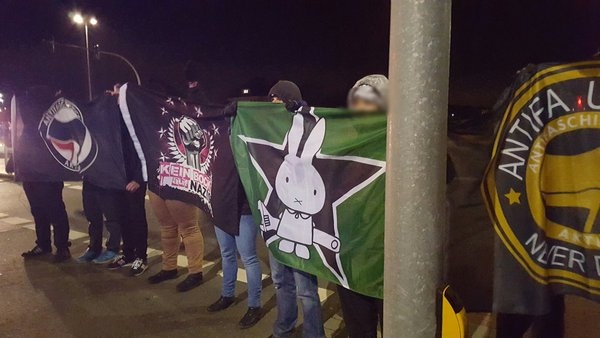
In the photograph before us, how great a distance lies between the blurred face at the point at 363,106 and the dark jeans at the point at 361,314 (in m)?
1.15

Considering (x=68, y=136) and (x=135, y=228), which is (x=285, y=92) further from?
(x=68, y=136)

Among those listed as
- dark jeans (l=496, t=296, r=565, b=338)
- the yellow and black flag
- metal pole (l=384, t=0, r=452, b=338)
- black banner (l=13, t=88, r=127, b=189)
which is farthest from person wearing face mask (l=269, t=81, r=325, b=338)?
black banner (l=13, t=88, r=127, b=189)

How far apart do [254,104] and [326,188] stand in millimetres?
1012

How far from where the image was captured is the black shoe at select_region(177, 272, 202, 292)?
513 centimetres

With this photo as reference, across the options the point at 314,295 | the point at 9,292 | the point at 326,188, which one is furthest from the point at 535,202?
the point at 9,292

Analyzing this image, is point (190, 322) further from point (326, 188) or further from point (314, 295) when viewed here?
point (326, 188)

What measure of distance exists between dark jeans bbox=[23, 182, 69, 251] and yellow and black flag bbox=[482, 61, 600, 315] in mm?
5400

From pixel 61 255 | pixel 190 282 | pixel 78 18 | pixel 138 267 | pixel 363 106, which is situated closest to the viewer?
pixel 363 106

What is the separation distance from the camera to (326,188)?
3281mm

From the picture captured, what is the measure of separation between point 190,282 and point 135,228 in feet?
3.72

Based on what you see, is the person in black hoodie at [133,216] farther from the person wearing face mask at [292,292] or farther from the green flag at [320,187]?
the person wearing face mask at [292,292]

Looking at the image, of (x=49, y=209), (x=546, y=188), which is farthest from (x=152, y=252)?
(x=546, y=188)

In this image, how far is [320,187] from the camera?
10.9 feet

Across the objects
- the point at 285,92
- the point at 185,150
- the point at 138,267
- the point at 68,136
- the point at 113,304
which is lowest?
the point at 113,304
